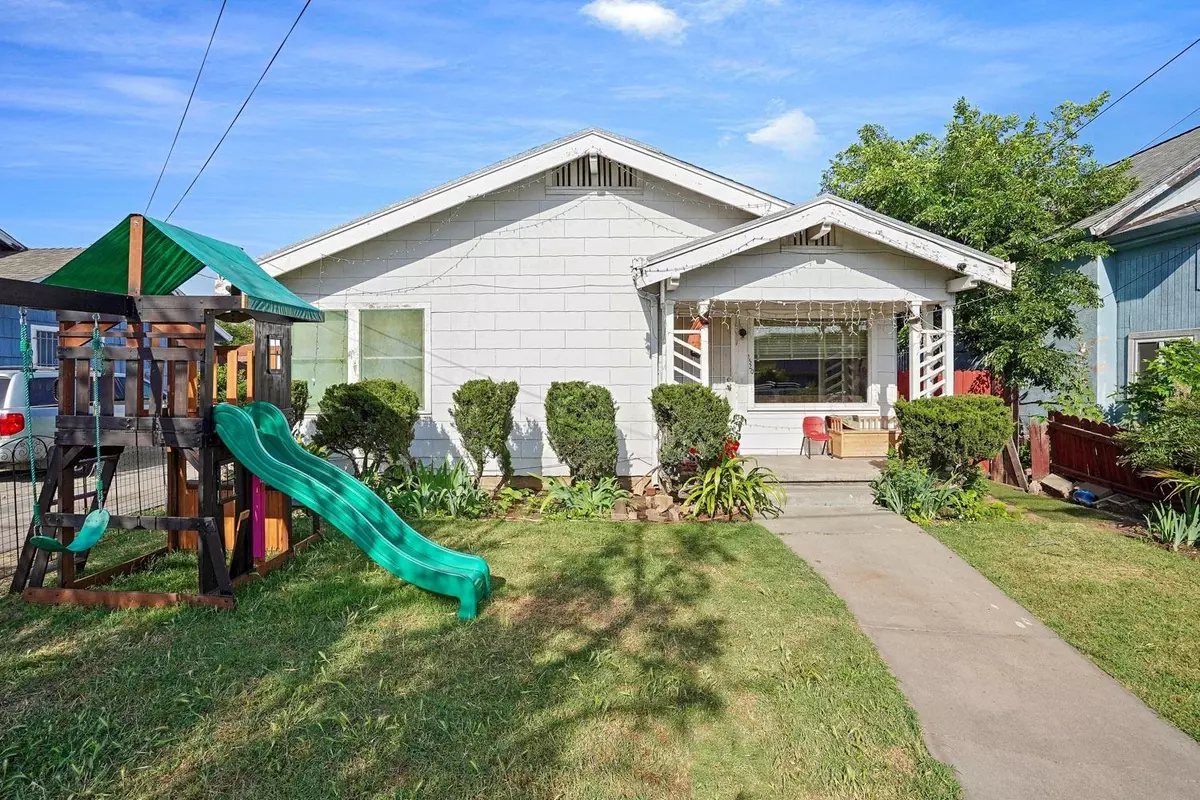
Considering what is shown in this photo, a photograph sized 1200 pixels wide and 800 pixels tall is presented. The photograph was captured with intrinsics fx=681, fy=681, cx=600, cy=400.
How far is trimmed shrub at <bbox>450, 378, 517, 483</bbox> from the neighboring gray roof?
1352cm

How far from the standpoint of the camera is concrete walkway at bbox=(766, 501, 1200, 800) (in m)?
3.04

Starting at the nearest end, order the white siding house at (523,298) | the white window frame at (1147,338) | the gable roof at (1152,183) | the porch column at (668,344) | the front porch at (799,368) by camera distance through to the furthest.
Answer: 1. the porch column at (668,344)
2. the white siding house at (523,298)
3. the front porch at (799,368)
4. the white window frame at (1147,338)
5. the gable roof at (1152,183)

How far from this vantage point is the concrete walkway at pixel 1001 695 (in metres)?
3.04

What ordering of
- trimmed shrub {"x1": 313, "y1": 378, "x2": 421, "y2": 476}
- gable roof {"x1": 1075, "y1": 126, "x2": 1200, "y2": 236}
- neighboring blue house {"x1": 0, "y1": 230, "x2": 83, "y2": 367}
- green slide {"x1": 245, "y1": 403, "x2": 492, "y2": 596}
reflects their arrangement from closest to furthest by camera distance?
green slide {"x1": 245, "y1": 403, "x2": 492, "y2": 596} → trimmed shrub {"x1": 313, "y1": 378, "x2": 421, "y2": 476} → gable roof {"x1": 1075, "y1": 126, "x2": 1200, "y2": 236} → neighboring blue house {"x1": 0, "y1": 230, "x2": 83, "y2": 367}

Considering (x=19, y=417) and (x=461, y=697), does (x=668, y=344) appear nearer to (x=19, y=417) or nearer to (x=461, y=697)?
(x=461, y=697)

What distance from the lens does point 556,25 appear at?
9680 mm

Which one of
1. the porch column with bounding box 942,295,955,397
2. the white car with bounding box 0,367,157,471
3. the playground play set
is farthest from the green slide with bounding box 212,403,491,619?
the porch column with bounding box 942,295,955,397

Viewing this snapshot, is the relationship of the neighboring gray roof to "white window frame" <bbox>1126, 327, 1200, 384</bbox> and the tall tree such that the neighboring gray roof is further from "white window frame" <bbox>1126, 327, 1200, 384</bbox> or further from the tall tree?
"white window frame" <bbox>1126, 327, 1200, 384</bbox>

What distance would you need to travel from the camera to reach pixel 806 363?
11438 mm

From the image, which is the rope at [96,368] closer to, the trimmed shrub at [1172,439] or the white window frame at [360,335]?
the white window frame at [360,335]

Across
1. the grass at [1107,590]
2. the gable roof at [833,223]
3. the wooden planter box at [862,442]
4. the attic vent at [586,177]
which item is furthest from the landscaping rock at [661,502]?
the attic vent at [586,177]

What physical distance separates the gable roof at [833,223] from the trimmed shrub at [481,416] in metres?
2.42

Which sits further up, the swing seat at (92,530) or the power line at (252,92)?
the power line at (252,92)

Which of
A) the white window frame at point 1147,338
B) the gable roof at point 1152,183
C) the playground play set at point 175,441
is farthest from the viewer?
the gable roof at point 1152,183
